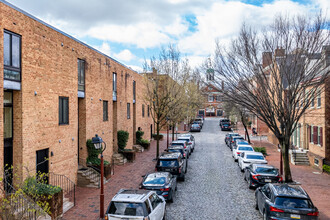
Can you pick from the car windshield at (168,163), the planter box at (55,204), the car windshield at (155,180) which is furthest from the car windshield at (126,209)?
the car windshield at (168,163)

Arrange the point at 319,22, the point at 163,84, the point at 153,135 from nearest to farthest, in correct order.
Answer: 1. the point at 319,22
2. the point at 163,84
3. the point at 153,135

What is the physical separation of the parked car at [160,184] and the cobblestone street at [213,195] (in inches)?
26.1

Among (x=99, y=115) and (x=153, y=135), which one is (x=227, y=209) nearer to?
(x=99, y=115)

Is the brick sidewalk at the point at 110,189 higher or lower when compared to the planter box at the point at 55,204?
lower

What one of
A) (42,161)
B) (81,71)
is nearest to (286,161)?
(42,161)

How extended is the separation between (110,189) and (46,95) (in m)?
6.04

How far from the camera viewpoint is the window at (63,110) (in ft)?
47.9

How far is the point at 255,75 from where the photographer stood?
1516cm

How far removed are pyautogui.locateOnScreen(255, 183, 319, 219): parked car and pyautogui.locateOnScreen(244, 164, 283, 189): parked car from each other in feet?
13.5

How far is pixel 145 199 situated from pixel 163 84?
54.6ft

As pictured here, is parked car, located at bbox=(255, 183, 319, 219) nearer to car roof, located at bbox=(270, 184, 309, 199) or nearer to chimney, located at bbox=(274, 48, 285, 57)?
car roof, located at bbox=(270, 184, 309, 199)

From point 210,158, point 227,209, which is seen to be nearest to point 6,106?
point 227,209

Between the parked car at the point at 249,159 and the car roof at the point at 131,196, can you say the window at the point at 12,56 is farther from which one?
the parked car at the point at 249,159

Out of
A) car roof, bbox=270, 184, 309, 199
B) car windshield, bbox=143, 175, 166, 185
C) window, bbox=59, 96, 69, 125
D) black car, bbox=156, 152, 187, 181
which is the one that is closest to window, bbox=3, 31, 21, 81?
window, bbox=59, 96, 69, 125
